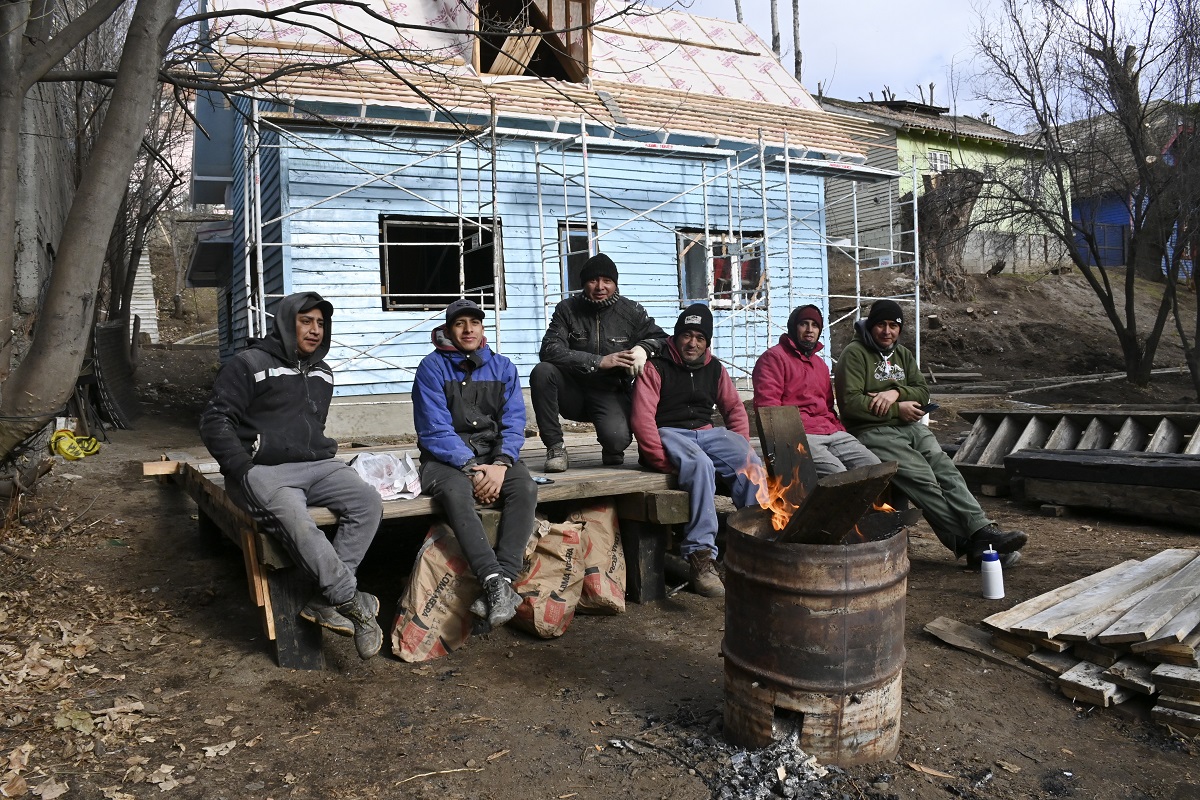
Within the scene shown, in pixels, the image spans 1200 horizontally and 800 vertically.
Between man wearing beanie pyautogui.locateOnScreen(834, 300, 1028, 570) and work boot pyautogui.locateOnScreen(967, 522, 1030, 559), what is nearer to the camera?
work boot pyautogui.locateOnScreen(967, 522, 1030, 559)

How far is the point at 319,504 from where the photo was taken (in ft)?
13.6

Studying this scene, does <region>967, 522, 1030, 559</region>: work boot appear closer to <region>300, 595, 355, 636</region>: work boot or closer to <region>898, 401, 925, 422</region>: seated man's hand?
<region>898, 401, 925, 422</region>: seated man's hand

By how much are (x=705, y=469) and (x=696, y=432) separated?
1.10ft

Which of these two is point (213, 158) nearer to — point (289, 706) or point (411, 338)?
point (411, 338)

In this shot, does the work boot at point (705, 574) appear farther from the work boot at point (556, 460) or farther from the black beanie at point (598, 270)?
the black beanie at point (598, 270)

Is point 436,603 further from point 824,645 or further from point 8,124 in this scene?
point 8,124

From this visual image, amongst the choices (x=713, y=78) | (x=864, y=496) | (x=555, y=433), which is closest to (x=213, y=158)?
(x=713, y=78)

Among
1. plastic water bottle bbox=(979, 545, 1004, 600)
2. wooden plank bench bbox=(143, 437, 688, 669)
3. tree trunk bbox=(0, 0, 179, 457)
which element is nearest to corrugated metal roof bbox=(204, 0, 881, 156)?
tree trunk bbox=(0, 0, 179, 457)

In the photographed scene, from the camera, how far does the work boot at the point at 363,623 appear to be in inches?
158

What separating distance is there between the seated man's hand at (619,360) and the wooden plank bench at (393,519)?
64 centimetres

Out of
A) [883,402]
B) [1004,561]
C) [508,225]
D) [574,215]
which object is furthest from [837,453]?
[574,215]

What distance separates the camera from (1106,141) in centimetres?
1498

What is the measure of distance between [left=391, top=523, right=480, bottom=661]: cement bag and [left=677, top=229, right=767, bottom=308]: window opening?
9.34 m

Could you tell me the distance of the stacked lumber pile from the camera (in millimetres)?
3408
